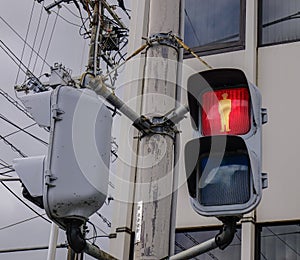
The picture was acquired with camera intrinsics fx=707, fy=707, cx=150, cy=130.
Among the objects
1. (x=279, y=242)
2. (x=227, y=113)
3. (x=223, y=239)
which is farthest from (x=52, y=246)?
(x=227, y=113)

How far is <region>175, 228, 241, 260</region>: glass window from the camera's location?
8.30 metres

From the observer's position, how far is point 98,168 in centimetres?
338

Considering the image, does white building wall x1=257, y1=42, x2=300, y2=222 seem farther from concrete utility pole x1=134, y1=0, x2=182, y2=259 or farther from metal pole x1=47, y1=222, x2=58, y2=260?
metal pole x1=47, y1=222, x2=58, y2=260

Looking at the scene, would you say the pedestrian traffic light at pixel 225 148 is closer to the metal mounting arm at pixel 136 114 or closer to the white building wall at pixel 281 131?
the metal mounting arm at pixel 136 114

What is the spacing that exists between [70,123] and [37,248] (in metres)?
12.6

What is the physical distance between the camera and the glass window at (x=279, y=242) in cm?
816

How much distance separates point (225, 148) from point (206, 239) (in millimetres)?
5392

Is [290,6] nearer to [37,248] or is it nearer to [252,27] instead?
[252,27]

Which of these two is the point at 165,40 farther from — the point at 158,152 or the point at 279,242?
the point at 279,242

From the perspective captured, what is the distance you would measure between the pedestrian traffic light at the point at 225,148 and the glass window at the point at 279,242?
4981 millimetres

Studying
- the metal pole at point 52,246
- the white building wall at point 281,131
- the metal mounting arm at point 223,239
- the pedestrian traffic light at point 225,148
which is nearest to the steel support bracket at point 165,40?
the pedestrian traffic light at point 225,148

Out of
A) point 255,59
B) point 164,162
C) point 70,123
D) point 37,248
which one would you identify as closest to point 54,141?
point 70,123

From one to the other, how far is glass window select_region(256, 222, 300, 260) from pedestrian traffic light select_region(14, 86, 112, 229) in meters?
5.10

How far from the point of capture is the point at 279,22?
9344mm
